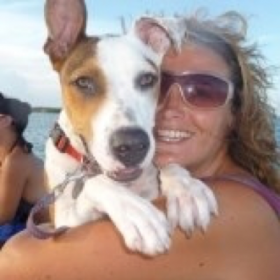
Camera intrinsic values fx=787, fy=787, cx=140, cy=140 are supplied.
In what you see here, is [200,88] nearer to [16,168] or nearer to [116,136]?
[116,136]

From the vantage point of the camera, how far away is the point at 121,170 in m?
2.26

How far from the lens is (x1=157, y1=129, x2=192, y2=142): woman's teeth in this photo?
8.42ft

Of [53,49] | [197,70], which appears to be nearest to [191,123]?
[197,70]

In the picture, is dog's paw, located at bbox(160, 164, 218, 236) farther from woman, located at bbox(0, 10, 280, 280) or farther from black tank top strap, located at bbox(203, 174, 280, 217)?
black tank top strap, located at bbox(203, 174, 280, 217)

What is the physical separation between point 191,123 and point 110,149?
0.44 metres

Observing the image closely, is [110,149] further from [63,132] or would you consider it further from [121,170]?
[63,132]

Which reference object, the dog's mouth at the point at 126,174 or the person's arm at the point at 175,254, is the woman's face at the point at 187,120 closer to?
the dog's mouth at the point at 126,174

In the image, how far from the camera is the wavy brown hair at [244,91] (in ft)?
8.63

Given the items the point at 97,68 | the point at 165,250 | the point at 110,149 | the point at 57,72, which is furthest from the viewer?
the point at 57,72

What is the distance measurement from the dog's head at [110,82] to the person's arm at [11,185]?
5.85ft

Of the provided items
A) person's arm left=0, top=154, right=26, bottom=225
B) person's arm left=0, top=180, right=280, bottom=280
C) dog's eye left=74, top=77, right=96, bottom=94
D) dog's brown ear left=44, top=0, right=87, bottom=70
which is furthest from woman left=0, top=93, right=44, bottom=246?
person's arm left=0, top=180, right=280, bottom=280

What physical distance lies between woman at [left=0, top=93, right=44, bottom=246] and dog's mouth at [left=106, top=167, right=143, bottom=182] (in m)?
1.86

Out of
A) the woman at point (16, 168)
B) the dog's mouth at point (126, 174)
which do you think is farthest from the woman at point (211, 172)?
the woman at point (16, 168)

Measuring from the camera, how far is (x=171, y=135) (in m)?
2.59
